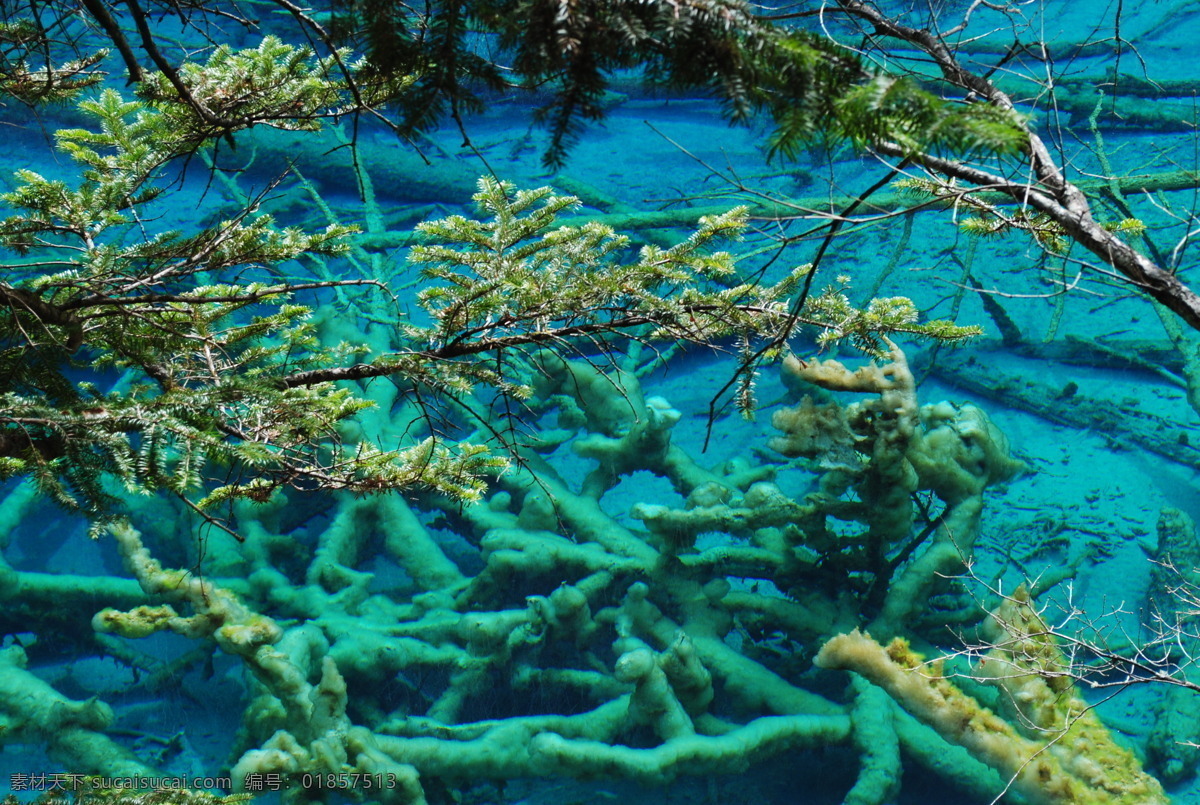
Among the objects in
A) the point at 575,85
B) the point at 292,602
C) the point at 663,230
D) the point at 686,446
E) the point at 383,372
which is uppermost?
the point at 575,85

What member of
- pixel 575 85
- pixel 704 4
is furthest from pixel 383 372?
pixel 704 4

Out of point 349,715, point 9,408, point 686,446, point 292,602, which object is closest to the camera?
point 9,408

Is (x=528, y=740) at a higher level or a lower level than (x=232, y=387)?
lower

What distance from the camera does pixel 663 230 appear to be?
1051 cm

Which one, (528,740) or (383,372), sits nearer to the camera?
(383,372)

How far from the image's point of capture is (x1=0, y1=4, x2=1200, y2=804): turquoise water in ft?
17.5

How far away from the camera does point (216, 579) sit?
257 inches

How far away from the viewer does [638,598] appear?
6117 mm

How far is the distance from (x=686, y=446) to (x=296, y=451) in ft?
20.9

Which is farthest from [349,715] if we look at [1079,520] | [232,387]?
[1079,520]

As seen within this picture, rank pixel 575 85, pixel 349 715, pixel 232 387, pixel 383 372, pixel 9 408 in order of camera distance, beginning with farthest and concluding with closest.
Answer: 1. pixel 349 715
2. pixel 383 372
3. pixel 232 387
4. pixel 9 408
5. pixel 575 85

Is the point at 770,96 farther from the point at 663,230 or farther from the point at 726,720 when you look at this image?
the point at 663,230

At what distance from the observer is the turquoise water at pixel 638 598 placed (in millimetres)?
5324

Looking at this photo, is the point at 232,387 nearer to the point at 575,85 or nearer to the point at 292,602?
the point at 575,85
